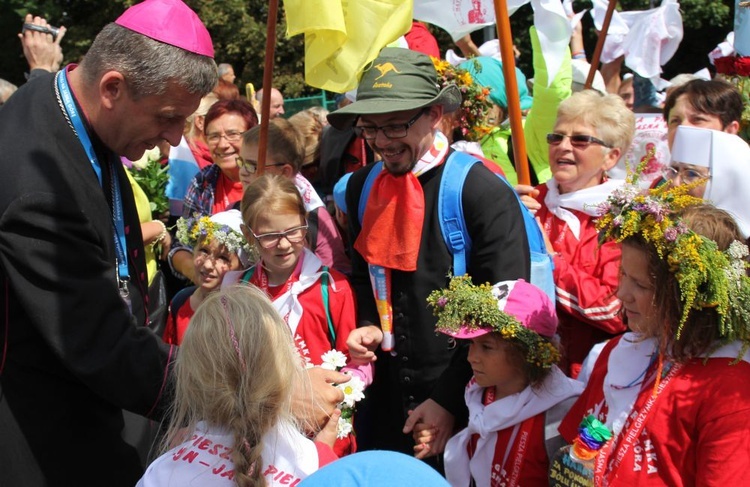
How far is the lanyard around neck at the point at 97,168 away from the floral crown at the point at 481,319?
3.52 feet

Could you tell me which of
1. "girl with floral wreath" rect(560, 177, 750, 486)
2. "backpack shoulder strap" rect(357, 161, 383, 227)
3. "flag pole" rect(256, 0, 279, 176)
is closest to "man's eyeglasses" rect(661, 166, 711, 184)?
"girl with floral wreath" rect(560, 177, 750, 486)

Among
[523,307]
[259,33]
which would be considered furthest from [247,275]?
[259,33]

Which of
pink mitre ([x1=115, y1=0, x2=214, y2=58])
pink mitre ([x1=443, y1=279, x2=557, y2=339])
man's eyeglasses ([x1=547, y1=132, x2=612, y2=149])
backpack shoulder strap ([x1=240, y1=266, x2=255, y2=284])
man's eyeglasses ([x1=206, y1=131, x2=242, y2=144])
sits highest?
pink mitre ([x1=115, y1=0, x2=214, y2=58])

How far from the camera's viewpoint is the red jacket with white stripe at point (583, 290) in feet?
11.0

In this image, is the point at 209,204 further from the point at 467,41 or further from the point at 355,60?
the point at 467,41

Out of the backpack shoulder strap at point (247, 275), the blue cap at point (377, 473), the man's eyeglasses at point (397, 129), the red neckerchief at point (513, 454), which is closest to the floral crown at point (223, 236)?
the backpack shoulder strap at point (247, 275)

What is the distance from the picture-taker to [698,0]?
16078mm

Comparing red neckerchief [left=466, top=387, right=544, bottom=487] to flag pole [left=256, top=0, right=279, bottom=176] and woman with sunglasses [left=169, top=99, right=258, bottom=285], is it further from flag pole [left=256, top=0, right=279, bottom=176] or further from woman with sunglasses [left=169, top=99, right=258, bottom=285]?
woman with sunglasses [left=169, top=99, right=258, bottom=285]

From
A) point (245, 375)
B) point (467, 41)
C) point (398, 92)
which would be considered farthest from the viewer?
point (467, 41)

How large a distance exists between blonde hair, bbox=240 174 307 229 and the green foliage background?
14.6m

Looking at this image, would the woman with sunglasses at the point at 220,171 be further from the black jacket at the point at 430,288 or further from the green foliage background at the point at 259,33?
the green foliage background at the point at 259,33

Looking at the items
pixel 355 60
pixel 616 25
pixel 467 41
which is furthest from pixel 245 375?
pixel 616 25

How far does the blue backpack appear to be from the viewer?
3068mm

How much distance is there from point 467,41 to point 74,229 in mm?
4762
